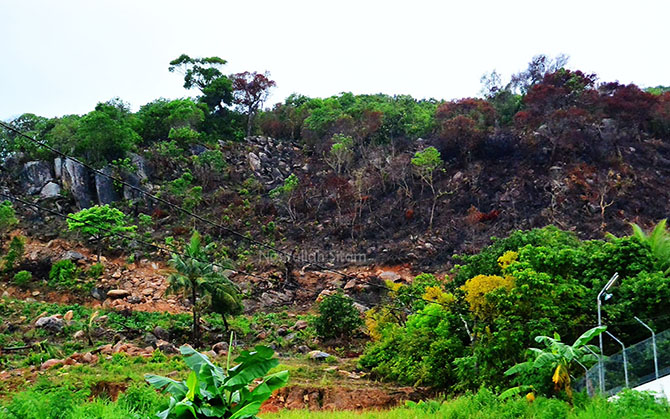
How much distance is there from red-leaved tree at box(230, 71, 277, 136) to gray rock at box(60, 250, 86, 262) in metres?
20.0

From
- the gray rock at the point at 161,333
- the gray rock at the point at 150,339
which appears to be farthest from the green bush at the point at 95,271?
the gray rock at the point at 150,339

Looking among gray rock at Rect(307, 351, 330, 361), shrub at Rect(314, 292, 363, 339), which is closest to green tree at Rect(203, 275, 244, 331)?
shrub at Rect(314, 292, 363, 339)

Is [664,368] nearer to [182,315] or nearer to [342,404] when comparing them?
[342,404]

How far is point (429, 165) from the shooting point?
35625 millimetres

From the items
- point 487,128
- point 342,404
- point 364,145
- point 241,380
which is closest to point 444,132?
point 487,128

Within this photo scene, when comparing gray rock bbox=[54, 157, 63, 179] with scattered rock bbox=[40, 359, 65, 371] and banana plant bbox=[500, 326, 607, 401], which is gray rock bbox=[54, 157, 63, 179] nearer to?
scattered rock bbox=[40, 359, 65, 371]

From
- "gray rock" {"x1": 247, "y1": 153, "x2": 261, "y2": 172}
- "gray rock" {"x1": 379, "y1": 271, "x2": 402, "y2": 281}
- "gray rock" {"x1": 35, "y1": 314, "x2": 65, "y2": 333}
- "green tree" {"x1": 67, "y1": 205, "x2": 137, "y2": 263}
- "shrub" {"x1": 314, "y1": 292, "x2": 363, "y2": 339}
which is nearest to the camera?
"gray rock" {"x1": 35, "y1": 314, "x2": 65, "y2": 333}

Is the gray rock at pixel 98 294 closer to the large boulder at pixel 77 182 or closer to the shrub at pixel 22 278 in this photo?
the shrub at pixel 22 278

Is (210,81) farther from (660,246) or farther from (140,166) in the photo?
(660,246)

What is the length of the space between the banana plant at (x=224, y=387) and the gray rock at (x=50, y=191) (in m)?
33.6

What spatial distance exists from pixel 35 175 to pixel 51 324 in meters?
17.6

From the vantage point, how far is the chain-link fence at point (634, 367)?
12.7 metres

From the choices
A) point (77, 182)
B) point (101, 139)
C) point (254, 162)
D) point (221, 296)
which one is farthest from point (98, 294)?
point (254, 162)

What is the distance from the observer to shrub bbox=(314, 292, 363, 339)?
81.6 feet
